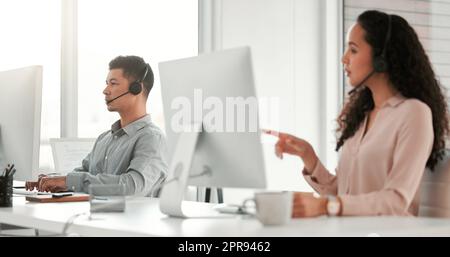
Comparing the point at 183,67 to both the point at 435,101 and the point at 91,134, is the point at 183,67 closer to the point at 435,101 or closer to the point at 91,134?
the point at 435,101

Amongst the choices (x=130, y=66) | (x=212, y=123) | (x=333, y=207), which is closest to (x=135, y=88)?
(x=130, y=66)

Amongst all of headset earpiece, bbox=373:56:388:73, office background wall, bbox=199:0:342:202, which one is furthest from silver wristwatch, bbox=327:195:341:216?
office background wall, bbox=199:0:342:202

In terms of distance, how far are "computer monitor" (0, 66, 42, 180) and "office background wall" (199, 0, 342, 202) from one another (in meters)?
2.59

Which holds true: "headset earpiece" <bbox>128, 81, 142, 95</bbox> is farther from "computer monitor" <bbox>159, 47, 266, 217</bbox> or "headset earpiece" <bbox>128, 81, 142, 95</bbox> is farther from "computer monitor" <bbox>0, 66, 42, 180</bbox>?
"computer monitor" <bbox>159, 47, 266, 217</bbox>

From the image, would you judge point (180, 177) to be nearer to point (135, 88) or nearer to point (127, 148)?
point (127, 148)

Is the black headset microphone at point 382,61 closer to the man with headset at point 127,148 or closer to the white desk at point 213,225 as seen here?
the white desk at point 213,225

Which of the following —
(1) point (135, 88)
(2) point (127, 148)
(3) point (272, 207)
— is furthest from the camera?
(1) point (135, 88)

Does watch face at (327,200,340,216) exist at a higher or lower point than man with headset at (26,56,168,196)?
lower

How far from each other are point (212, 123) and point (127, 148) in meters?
1.33

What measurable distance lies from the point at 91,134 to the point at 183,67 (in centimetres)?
303

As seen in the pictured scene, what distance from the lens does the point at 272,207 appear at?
1.92 metres

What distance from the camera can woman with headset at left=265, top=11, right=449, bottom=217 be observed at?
2.14m
